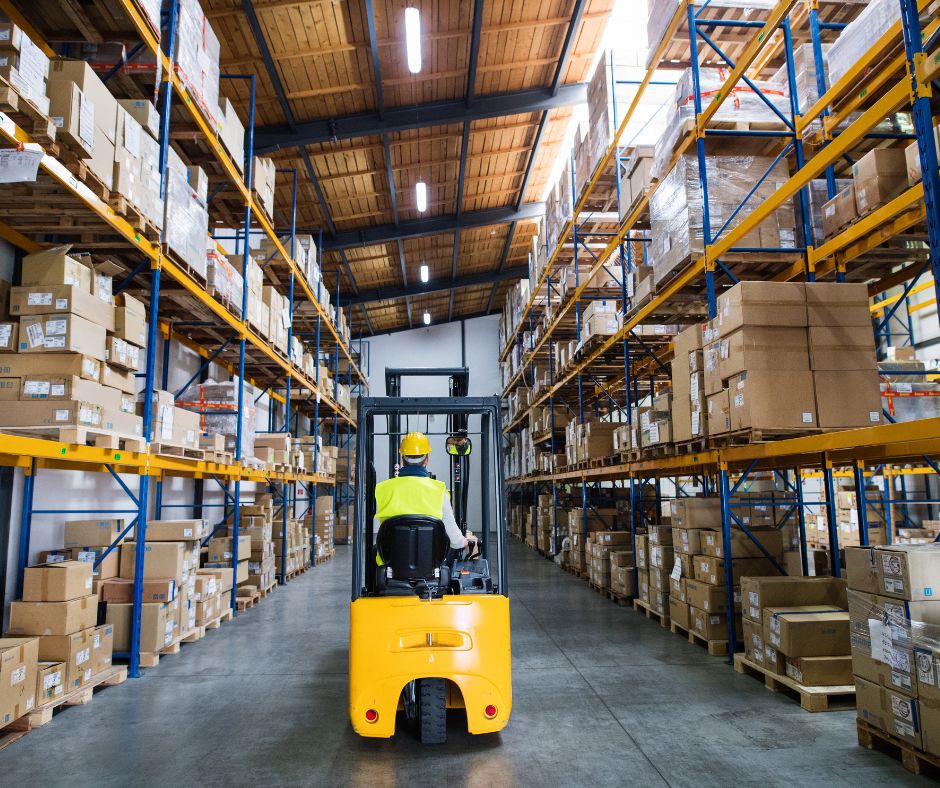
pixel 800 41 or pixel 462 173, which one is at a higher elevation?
pixel 462 173

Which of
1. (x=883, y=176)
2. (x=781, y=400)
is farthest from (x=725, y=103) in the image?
(x=781, y=400)

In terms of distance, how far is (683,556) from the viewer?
6566mm

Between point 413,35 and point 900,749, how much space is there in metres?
8.61

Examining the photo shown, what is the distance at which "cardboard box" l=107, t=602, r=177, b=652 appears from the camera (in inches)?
219

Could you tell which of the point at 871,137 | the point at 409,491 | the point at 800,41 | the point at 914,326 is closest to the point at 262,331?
the point at 409,491

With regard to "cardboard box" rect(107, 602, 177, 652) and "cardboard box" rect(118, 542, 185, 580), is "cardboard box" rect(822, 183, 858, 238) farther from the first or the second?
"cardboard box" rect(107, 602, 177, 652)

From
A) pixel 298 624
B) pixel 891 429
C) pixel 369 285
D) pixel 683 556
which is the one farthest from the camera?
pixel 369 285

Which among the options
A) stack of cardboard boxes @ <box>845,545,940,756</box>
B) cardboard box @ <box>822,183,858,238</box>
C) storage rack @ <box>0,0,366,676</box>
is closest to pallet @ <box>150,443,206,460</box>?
storage rack @ <box>0,0,366,676</box>

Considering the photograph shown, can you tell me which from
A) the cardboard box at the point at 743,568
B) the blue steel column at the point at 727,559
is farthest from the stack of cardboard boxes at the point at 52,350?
the cardboard box at the point at 743,568

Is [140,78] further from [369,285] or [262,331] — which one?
[369,285]

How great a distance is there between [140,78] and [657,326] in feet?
20.7

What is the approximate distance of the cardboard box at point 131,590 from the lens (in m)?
5.61

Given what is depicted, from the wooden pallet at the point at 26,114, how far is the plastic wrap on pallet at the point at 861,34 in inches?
217

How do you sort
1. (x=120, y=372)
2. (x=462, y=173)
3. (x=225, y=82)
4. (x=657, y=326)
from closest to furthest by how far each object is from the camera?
(x=120, y=372), (x=657, y=326), (x=225, y=82), (x=462, y=173)
